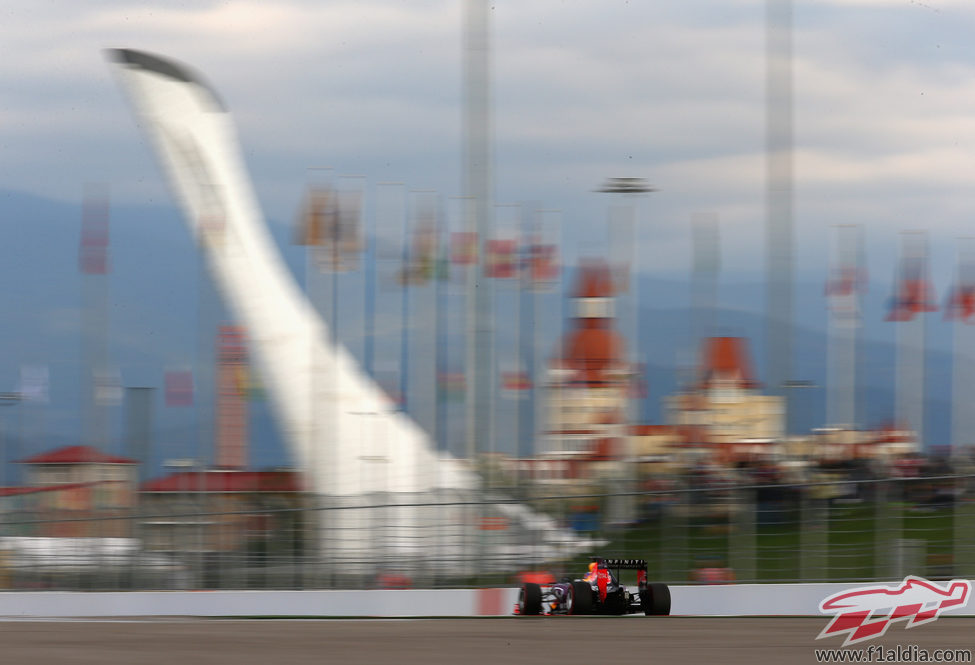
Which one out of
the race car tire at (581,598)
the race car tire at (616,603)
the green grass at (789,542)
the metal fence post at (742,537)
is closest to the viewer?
the race car tire at (581,598)

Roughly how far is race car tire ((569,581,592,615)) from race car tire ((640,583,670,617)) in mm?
618

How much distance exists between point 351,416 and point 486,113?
26.2 ft

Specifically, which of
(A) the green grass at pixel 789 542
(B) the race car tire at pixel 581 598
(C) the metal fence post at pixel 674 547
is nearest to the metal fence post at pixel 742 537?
(A) the green grass at pixel 789 542

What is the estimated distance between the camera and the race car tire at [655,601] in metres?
11.4

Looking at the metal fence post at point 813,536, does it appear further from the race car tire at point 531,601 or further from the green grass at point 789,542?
the race car tire at point 531,601

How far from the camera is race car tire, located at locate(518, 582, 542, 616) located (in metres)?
11.4

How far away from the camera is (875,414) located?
22.2 m

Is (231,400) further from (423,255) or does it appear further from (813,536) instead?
(813,536)

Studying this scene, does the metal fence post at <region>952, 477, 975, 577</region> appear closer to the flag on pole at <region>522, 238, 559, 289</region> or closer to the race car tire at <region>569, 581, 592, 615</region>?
the race car tire at <region>569, 581, 592, 615</region>

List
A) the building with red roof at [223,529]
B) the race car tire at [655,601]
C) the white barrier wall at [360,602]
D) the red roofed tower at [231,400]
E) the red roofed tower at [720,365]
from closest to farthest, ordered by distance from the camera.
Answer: the race car tire at [655,601], the white barrier wall at [360,602], the building with red roof at [223,529], the red roofed tower at [231,400], the red roofed tower at [720,365]

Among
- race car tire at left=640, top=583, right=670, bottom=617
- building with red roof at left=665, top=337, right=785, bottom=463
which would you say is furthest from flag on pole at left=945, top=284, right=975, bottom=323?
race car tire at left=640, top=583, right=670, bottom=617

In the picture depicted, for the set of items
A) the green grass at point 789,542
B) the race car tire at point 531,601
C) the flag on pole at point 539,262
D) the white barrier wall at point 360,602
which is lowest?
the white barrier wall at point 360,602

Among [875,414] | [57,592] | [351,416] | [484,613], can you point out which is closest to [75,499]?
[57,592]

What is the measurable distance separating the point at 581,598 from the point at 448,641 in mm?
2147
